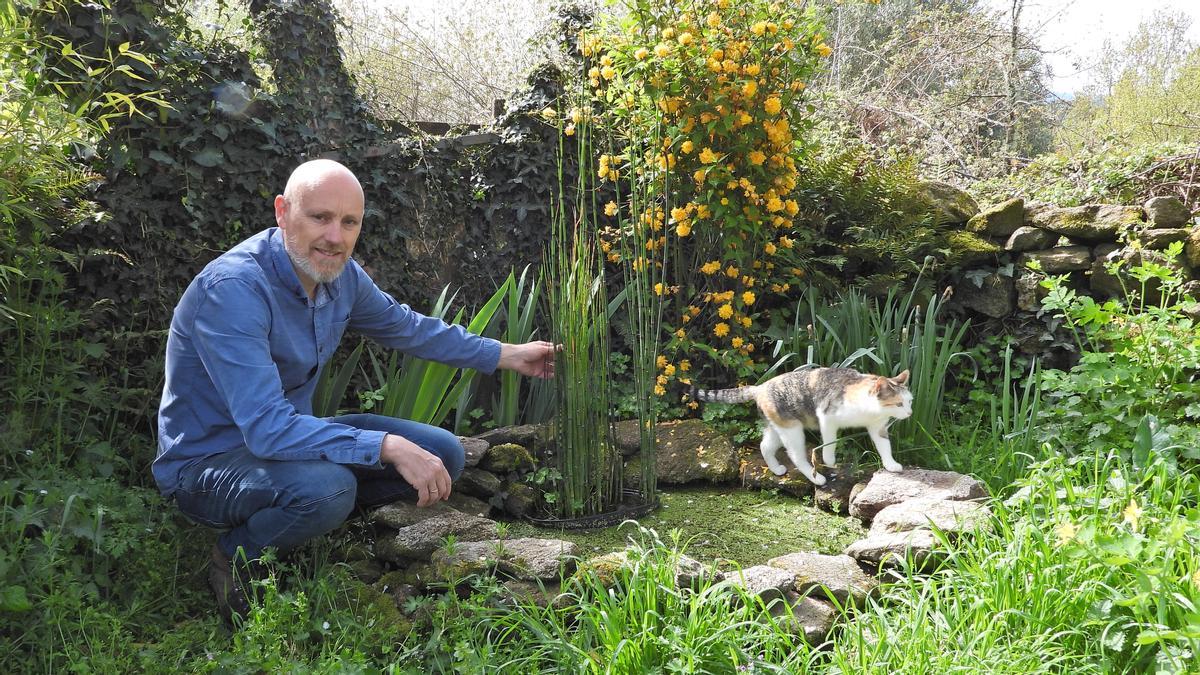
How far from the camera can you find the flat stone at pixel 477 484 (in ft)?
9.28

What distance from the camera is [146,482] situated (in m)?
2.88

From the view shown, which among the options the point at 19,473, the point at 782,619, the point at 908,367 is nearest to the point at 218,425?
the point at 19,473

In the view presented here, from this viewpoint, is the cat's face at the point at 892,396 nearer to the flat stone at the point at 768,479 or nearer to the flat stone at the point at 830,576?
the flat stone at the point at 768,479

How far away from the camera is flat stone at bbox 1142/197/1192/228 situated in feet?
12.2

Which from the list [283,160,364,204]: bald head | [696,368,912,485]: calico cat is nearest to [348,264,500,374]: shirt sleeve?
[283,160,364,204]: bald head

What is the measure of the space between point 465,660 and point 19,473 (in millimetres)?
1676

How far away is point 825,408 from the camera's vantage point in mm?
2895

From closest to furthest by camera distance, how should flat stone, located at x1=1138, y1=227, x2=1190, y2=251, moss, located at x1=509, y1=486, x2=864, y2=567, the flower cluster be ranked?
moss, located at x1=509, y1=486, x2=864, y2=567 → the flower cluster → flat stone, located at x1=1138, y1=227, x2=1190, y2=251

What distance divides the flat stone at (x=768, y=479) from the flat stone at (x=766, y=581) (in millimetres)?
982

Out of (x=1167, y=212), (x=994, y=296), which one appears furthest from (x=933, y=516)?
(x=1167, y=212)

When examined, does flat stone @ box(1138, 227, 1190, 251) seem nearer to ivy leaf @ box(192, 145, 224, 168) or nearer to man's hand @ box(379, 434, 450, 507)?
man's hand @ box(379, 434, 450, 507)

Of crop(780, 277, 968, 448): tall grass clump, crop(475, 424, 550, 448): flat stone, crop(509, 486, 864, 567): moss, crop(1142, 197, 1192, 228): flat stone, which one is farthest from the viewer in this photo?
crop(1142, 197, 1192, 228): flat stone

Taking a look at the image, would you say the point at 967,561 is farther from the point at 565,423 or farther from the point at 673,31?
the point at 673,31

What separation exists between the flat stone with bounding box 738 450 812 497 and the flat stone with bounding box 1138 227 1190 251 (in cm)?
194
